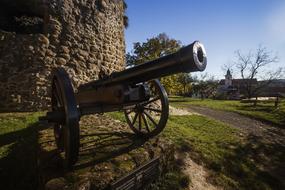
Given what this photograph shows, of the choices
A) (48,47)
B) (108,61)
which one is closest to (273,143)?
(108,61)

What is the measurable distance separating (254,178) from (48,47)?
6357 millimetres

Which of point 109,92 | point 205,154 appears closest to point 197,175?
point 205,154

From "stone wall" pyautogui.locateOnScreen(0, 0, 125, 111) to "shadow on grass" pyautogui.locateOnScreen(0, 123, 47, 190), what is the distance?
214cm

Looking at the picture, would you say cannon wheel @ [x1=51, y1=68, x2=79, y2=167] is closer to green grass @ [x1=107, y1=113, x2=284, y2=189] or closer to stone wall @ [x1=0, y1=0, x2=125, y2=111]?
green grass @ [x1=107, y1=113, x2=284, y2=189]

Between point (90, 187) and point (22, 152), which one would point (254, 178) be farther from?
point (22, 152)

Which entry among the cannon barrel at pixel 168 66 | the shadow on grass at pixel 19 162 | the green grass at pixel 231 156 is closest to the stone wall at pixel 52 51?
the shadow on grass at pixel 19 162

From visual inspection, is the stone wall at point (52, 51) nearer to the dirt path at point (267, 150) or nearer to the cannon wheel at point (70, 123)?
the cannon wheel at point (70, 123)

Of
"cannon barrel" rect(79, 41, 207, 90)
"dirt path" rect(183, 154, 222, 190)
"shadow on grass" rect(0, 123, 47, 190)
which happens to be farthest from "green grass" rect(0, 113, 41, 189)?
"dirt path" rect(183, 154, 222, 190)

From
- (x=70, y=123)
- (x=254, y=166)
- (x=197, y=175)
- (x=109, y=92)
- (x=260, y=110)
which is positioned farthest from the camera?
(x=260, y=110)

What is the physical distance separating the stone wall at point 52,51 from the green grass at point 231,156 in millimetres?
3818

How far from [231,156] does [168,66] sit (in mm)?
3428

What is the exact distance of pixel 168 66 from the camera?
252 cm

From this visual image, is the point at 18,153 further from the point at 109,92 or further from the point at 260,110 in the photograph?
the point at 260,110

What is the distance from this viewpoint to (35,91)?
21.1ft
